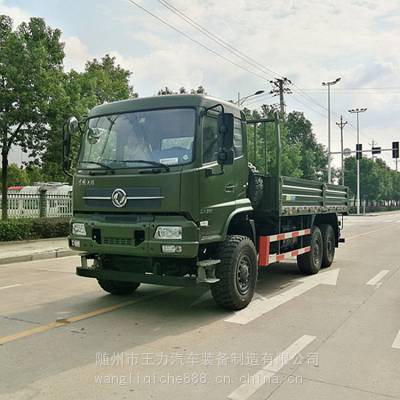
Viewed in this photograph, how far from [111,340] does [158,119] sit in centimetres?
279

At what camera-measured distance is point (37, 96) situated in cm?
1631

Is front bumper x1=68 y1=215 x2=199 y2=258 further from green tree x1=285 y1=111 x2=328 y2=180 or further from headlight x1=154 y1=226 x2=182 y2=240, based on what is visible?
green tree x1=285 y1=111 x2=328 y2=180

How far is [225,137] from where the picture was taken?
5926mm

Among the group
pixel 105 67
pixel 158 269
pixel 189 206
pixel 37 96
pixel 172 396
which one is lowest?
pixel 172 396

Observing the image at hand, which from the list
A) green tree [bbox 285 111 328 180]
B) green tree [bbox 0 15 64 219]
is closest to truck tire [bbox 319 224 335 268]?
green tree [bbox 0 15 64 219]

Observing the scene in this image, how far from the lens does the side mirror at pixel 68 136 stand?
6523 mm

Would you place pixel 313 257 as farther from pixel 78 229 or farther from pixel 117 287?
pixel 78 229

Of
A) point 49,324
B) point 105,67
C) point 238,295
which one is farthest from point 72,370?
point 105,67

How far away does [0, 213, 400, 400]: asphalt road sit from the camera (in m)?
3.88

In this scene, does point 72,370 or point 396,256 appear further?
point 396,256

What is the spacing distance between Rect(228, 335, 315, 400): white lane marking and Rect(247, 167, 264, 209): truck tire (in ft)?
8.24

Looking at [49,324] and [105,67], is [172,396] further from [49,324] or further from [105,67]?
[105,67]

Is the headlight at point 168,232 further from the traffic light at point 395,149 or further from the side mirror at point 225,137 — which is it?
the traffic light at point 395,149

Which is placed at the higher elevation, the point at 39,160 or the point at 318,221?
the point at 39,160
